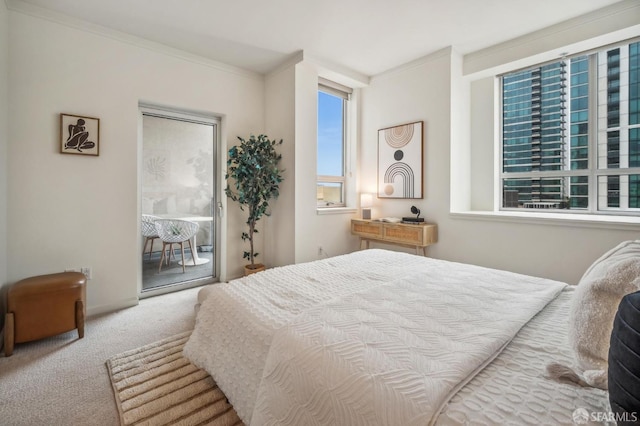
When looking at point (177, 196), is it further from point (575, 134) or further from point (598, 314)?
point (575, 134)

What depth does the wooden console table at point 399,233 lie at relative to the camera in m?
3.41

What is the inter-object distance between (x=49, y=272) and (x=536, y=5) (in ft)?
16.0

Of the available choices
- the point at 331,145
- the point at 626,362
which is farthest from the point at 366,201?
the point at 626,362

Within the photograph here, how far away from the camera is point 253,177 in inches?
139

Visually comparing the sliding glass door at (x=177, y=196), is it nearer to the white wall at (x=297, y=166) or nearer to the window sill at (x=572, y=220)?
the white wall at (x=297, y=166)

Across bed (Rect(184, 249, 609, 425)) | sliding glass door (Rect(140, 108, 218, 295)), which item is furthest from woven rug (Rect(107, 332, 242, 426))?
sliding glass door (Rect(140, 108, 218, 295))

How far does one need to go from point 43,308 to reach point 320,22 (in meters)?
3.32

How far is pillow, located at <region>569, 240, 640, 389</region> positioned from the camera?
845 millimetres

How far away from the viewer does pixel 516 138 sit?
11.3ft

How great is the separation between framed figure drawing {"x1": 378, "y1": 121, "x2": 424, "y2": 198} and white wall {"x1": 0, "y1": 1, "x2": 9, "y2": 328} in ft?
12.3

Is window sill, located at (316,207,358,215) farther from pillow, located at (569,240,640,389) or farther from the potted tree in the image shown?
pillow, located at (569,240,640,389)

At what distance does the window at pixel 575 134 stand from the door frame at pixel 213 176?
11.5 ft

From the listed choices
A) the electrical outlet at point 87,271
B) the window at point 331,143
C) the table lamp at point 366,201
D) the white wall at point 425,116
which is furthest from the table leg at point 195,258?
the white wall at point 425,116
